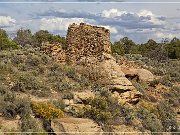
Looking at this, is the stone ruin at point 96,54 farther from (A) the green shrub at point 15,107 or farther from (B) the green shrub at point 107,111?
(A) the green shrub at point 15,107

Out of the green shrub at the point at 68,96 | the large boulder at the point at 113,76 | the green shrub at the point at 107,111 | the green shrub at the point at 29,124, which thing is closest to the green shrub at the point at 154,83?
the large boulder at the point at 113,76

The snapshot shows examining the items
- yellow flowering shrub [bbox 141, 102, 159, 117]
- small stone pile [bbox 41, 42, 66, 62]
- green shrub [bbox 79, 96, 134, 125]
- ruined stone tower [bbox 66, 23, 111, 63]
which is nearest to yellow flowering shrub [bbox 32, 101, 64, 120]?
green shrub [bbox 79, 96, 134, 125]

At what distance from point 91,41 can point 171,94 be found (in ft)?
18.2

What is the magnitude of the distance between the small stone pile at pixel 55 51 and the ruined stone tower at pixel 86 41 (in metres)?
0.37

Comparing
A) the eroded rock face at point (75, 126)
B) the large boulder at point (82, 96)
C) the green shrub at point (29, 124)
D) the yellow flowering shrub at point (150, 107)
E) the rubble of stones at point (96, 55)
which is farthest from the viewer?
the rubble of stones at point (96, 55)

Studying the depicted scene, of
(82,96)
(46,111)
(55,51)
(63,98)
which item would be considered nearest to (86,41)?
(55,51)

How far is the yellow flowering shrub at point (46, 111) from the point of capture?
12984mm

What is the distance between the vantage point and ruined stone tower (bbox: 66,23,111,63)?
1827cm

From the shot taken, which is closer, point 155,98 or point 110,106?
point 110,106

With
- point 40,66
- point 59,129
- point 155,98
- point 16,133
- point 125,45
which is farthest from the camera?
point 125,45

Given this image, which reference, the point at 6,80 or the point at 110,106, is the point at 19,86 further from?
the point at 110,106

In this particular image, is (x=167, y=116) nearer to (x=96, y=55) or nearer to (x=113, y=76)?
(x=113, y=76)

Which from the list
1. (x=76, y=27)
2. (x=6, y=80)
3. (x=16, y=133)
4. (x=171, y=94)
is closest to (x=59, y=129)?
(x=16, y=133)

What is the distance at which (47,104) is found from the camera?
13.7 m
